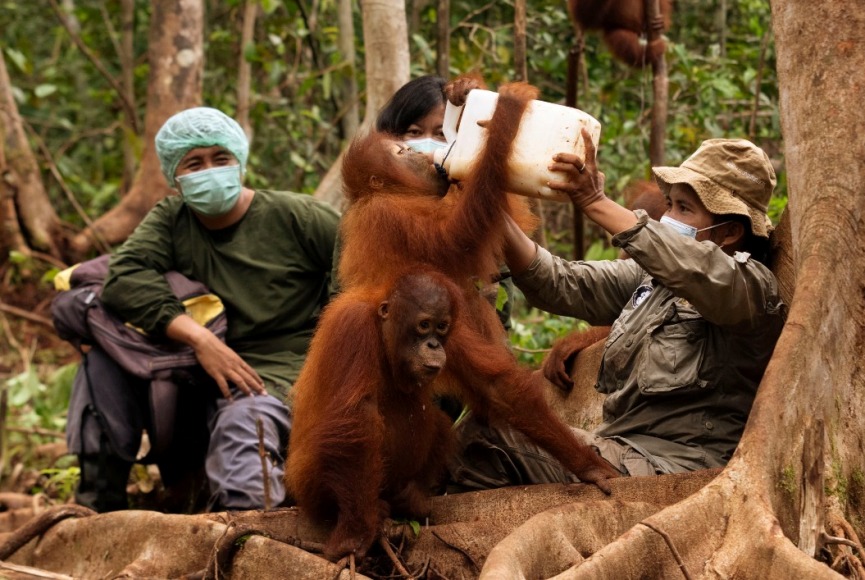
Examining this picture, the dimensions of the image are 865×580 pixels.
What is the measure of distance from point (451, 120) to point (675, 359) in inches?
43.1

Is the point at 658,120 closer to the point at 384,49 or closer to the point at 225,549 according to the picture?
the point at 384,49

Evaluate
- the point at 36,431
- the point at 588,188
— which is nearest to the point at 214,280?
the point at 588,188

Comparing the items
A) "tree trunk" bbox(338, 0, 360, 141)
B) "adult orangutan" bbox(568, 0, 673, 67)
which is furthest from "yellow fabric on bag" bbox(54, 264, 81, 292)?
"adult orangutan" bbox(568, 0, 673, 67)

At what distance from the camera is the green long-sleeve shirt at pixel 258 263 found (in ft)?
16.4

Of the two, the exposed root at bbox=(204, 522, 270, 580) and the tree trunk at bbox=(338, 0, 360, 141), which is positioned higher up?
the tree trunk at bbox=(338, 0, 360, 141)

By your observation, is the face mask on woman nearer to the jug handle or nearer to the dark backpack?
the dark backpack

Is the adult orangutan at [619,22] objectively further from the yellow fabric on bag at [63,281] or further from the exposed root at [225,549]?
the exposed root at [225,549]

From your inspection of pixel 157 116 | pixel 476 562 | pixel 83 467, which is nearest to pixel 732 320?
pixel 476 562

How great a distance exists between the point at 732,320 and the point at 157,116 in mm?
5574

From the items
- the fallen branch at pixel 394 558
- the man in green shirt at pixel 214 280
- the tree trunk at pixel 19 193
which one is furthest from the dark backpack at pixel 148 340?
the tree trunk at pixel 19 193

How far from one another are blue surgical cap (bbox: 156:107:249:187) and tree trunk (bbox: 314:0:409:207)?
3.02 feet

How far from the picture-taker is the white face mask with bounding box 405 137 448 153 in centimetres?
405

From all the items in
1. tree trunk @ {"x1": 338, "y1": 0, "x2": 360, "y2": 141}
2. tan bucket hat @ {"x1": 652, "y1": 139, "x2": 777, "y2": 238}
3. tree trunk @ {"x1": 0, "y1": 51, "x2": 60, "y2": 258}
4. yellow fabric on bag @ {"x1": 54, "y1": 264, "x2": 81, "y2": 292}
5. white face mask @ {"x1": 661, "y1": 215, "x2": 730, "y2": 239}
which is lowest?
tree trunk @ {"x1": 0, "y1": 51, "x2": 60, "y2": 258}

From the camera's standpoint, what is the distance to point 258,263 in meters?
5.01
